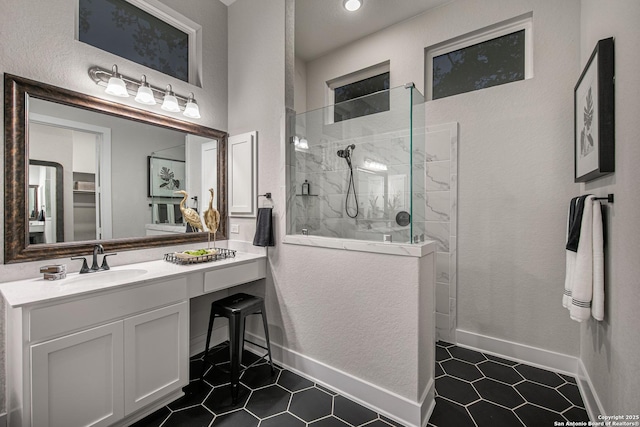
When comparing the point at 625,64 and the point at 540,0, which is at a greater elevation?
the point at 540,0

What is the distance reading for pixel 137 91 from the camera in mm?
2074

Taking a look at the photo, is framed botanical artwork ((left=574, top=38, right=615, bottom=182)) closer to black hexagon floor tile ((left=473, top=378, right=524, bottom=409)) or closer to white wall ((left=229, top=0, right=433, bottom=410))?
white wall ((left=229, top=0, right=433, bottom=410))

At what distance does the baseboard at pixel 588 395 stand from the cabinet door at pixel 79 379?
267 cm

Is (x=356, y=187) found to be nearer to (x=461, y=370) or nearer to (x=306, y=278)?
(x=306, y=278)

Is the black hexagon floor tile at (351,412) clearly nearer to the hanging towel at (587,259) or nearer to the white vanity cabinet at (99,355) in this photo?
the white vanity cabinet at (99,355)

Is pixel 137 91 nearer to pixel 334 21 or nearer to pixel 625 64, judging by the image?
pixel 334 21

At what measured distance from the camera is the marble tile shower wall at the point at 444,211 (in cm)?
259

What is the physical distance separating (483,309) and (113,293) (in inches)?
109

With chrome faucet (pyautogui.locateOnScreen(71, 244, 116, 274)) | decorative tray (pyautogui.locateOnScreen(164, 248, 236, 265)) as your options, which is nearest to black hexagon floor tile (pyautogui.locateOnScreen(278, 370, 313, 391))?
decorative tray (pyautogui.locateOnScreen(164, 248, 236, 265))

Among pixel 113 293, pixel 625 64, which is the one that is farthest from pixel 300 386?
pixel 625 64

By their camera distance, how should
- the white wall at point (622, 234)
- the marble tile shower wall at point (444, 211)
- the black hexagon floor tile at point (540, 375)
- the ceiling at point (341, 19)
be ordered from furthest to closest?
the ceiling at point (341, 19), the marble tile shower wall at point (444, 211), the black hexagon floor tile at point (540, 375), the white wall at point (622, 234)

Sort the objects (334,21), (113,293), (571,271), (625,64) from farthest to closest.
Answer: (334,21) < (571,271) < (113,293) < (625,64)

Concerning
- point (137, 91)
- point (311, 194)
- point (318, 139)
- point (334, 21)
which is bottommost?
A: point (311, 194)

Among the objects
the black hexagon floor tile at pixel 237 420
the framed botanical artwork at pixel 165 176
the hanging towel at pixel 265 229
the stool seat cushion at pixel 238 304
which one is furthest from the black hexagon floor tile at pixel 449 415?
the framed botanical artwork at pixel 165 176
